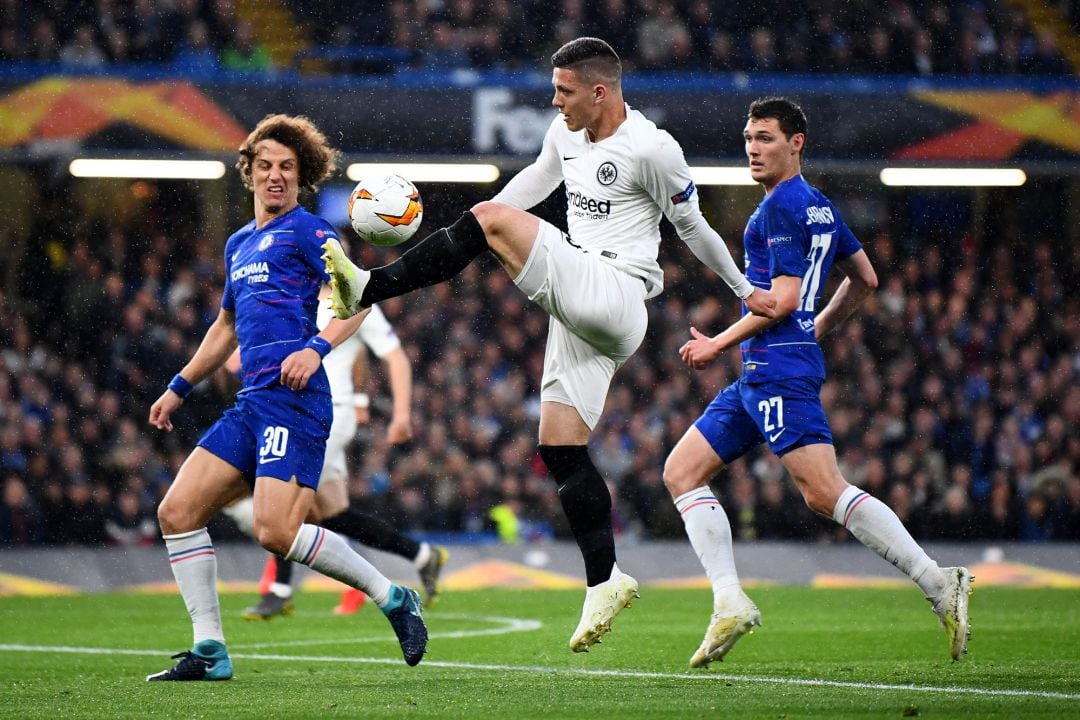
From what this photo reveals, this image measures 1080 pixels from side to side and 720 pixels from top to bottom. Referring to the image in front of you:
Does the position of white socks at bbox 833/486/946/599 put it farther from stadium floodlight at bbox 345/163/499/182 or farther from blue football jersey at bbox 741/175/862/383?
stadium floodlight at bbox 345/163/499/182

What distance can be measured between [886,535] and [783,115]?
75.1 inches

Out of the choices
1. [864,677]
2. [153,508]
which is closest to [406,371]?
[864,677]

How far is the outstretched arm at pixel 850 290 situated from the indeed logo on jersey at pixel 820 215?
1.02 feet

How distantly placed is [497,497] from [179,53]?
6325 mm

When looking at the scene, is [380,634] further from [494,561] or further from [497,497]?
[497,497]

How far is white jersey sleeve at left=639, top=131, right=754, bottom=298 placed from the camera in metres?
6.28

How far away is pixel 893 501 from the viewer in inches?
642

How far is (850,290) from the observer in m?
7.19

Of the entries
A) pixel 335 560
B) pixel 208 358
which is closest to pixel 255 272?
pixel 208 358

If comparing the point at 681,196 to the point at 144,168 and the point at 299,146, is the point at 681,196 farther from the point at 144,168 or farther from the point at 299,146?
the point at 144,168

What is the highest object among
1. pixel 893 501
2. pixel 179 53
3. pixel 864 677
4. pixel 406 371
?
pixel 179 53

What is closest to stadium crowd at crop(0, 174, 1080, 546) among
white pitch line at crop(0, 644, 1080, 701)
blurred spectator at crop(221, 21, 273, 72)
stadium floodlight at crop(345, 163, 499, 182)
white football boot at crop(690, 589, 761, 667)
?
stadium floodlight at crop(345, 163, 499, 182)

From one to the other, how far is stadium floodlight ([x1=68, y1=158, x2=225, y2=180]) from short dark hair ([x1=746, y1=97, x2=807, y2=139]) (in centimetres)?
1156

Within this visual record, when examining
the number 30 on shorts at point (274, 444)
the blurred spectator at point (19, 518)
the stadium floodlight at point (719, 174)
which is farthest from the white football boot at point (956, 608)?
the stadium floodlight at point (719, 174)
